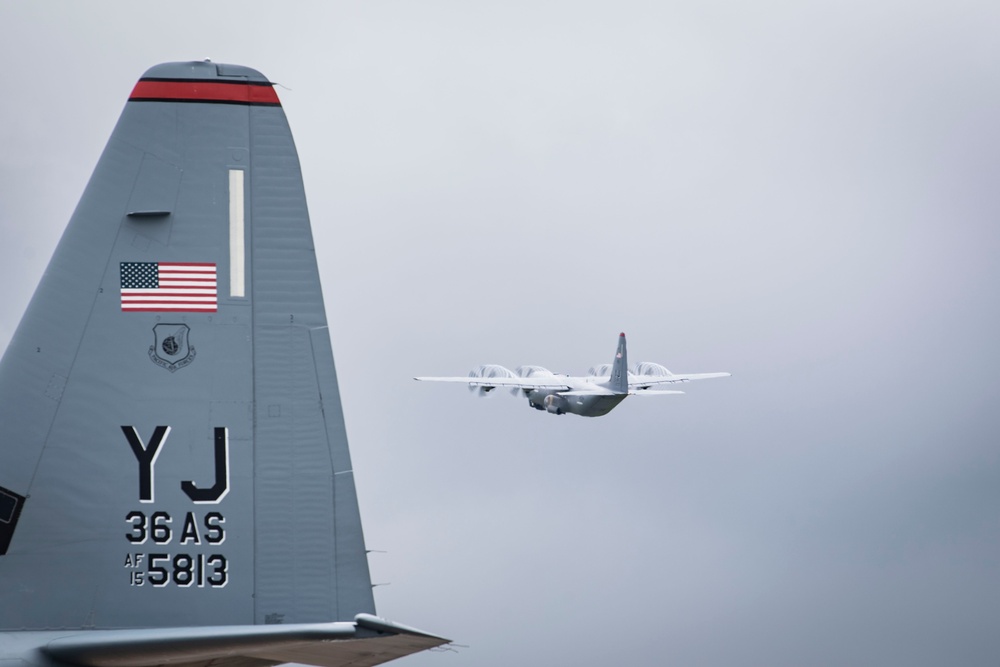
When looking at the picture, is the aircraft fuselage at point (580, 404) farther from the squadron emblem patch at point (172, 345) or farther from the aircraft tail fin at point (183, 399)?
the squadron emblem patch at point (172, 345)

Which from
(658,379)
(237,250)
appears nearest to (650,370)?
(658,379)

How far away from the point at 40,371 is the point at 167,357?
99 cm

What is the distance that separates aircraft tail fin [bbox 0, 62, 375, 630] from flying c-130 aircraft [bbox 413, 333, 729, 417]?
61.4 metres

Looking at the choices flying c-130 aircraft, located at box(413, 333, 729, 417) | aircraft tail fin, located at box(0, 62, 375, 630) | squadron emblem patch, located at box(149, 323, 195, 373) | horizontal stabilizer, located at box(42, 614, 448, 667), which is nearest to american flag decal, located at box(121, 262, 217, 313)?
aircraft tail fin, located at box(0, 62, 375, 630)

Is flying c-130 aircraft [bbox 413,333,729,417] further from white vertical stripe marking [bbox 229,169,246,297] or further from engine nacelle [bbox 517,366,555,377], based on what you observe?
white vertical stripe marking [bbox 229,169,246,297]

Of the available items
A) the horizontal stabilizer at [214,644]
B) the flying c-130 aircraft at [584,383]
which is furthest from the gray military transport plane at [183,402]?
the flying c-130 aircraft at [584,383]

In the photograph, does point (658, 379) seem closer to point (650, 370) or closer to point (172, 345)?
point (650, 370)

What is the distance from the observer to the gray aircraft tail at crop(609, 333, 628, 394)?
236 feet

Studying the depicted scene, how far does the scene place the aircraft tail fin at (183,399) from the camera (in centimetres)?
929

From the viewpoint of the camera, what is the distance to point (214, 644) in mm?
8492

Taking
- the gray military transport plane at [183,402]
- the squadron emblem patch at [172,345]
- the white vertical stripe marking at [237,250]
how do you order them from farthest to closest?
the white vertical stripe marking at [237,250]
the squadron emblem patch at [172,345]
the gray military transport plane at [183,402]

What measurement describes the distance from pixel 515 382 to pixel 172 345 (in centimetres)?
6618

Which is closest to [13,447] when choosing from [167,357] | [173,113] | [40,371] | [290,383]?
[40,371]

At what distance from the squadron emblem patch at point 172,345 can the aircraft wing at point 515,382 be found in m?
63.6
